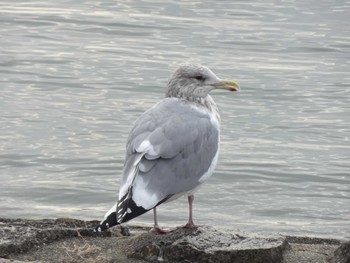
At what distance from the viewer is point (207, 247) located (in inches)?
271

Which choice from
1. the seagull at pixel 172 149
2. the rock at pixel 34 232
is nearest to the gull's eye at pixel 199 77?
the seagull at pixel 172 149

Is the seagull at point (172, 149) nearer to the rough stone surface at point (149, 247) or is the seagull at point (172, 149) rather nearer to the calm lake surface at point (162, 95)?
the rough stone surface at point (149, 247)

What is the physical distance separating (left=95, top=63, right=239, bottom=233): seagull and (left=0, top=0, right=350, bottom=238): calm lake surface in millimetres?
1860

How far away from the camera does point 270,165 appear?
1110cm

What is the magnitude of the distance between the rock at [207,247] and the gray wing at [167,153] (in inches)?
10.6

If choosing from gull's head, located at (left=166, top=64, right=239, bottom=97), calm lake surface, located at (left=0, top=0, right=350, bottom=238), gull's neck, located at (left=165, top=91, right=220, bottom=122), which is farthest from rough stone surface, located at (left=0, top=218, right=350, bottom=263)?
calm lake surface, located at (left=0, top=0, right=350, bottom=238)

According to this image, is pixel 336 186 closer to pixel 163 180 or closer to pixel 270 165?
pixel 270 165

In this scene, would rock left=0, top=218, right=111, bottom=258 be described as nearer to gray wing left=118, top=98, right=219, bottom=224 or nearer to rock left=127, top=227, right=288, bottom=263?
rock left=127, top=227, right=288, bottom=263

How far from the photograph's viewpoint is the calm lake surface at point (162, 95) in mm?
10008

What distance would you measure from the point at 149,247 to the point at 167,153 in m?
0.62

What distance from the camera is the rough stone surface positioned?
6.85 metres

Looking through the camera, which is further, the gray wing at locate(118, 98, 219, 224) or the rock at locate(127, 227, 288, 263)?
the gray wing at locate(118, 98, 219, 224)

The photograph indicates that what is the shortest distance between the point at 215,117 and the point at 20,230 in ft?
5.04

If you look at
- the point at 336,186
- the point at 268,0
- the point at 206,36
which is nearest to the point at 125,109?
the point at 336,186
